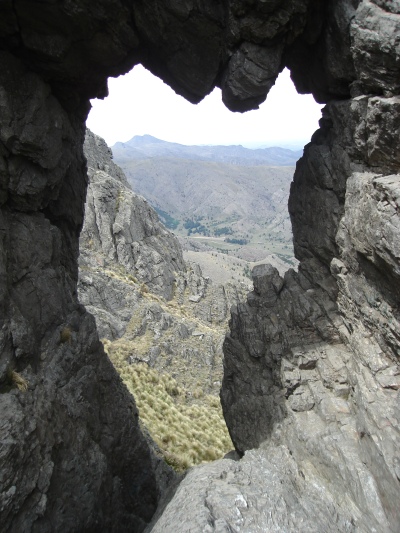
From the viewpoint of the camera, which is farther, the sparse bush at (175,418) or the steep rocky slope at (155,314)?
the steep rocky slope at (155,314)

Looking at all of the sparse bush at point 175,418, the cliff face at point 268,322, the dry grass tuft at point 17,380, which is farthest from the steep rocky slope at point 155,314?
the dry grass tuft at point 17,380

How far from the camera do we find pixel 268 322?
23.0 metres

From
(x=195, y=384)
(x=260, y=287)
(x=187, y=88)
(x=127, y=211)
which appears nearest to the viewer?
(x=187, y=88)

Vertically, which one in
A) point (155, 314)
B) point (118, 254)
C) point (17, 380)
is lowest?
point (155, 314)

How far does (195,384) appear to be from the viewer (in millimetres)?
44812

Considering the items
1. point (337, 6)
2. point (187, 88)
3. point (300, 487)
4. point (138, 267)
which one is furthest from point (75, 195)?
point (138, 267)

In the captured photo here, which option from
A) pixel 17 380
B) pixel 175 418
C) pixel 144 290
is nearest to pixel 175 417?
pixel 175 418

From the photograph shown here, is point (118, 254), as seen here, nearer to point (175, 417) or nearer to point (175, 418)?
point (175, 417)

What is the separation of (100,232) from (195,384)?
1324 inches

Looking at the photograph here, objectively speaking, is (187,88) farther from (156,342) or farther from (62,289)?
(156,342)

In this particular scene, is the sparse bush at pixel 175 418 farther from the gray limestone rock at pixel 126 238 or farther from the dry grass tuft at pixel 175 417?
the gray limestone rock at pixel 126 238

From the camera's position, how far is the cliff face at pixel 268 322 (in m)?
14.4

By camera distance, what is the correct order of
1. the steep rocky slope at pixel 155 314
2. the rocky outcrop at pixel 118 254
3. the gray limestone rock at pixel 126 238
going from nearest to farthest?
the steep rocky slope at pixel 155 314, the rocky outcrop at pixel 118 254, the gray limestone rock at pixel 126 238

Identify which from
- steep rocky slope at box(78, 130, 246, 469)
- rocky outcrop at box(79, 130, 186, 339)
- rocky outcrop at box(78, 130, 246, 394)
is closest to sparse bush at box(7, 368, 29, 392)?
steep rocky slope at box(78, 130, 246, 469)
